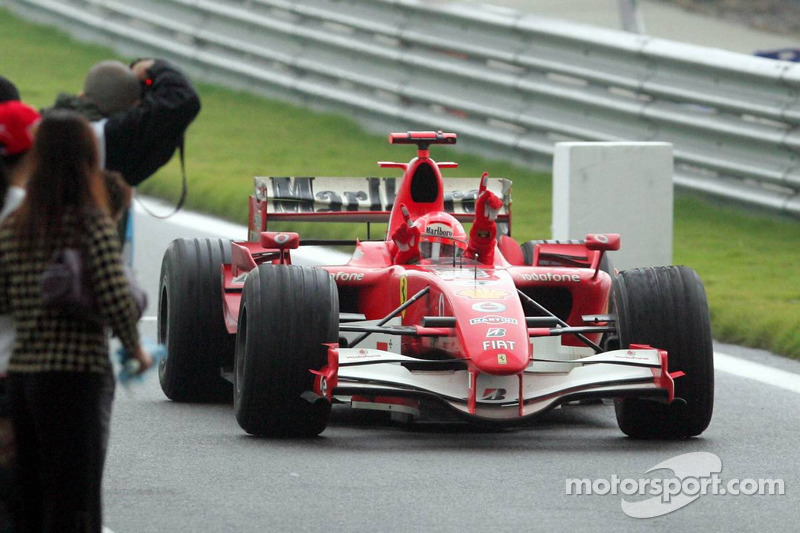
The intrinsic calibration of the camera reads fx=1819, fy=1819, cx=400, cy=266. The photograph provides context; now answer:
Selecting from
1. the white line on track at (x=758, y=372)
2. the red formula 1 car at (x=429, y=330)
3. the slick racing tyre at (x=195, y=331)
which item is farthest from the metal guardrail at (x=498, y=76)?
the slick racing tyre at (x=195, y=331)

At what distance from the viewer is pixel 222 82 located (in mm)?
22266

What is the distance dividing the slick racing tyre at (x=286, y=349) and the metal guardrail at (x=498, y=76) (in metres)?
6.70

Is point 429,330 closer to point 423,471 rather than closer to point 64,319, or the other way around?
point 423,471

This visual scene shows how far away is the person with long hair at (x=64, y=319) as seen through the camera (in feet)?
17.5

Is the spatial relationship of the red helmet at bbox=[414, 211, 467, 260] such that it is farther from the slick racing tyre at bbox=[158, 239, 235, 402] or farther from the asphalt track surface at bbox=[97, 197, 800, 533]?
the slick racing tyre at bbox=[158, 239, 235, 402]

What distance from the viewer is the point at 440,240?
9.84 meters

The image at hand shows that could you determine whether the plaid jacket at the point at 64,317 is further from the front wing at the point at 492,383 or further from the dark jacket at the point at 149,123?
the front wing at the point at 492,383

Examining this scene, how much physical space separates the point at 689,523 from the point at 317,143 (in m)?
12.8

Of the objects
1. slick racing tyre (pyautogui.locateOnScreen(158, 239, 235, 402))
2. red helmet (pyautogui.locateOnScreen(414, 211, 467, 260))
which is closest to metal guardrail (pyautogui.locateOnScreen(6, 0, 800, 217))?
red helmet (pyautogui.locateOnScreen(414, 211, 467, 260))

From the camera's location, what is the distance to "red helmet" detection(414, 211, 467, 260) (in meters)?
9.81

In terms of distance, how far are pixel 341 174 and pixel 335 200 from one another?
642cm

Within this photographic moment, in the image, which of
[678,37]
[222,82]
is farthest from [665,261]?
[678,37]

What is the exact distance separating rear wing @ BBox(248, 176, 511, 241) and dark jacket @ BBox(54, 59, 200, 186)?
13.0ft

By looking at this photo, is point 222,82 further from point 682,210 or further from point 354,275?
point 354,275
